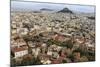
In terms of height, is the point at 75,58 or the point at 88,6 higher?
the point at 88,6

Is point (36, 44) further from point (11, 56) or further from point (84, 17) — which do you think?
point (84, 17)
